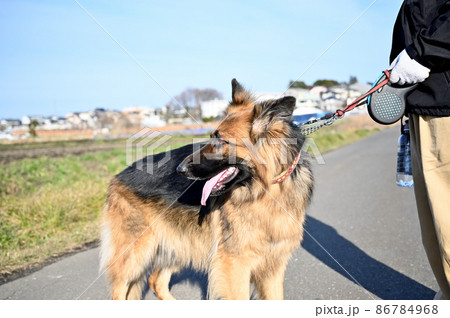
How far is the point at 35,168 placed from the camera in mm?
15602

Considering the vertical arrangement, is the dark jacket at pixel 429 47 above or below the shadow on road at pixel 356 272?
above

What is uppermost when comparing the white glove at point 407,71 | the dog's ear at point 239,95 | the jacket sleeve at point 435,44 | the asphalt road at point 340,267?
the jacket sleeve at point 435,44

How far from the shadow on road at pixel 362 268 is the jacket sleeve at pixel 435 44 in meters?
2.44

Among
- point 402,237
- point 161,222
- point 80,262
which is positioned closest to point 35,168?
point 80,262

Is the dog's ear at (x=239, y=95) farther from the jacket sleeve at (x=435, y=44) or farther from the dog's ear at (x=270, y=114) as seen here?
the jacket sleeve at (x=435, y=44)

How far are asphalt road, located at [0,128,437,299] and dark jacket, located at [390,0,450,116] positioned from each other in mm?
2148

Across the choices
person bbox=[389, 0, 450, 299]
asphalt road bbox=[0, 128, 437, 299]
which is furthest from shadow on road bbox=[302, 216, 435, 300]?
person bbox=[389, 0, 450, 299]

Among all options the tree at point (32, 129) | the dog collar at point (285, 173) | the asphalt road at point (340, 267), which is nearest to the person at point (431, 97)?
the dog collar at point (285, 173)

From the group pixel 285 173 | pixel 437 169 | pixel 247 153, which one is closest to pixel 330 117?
pixel 285 173

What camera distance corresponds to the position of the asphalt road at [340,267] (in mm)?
3992

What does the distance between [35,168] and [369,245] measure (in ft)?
47.7

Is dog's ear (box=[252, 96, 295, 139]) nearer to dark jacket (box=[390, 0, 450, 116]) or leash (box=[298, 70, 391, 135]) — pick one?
leash (box=[298, 70, 391, 135])

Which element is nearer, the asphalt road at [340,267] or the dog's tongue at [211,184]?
the dog's tongue at [211,184]
